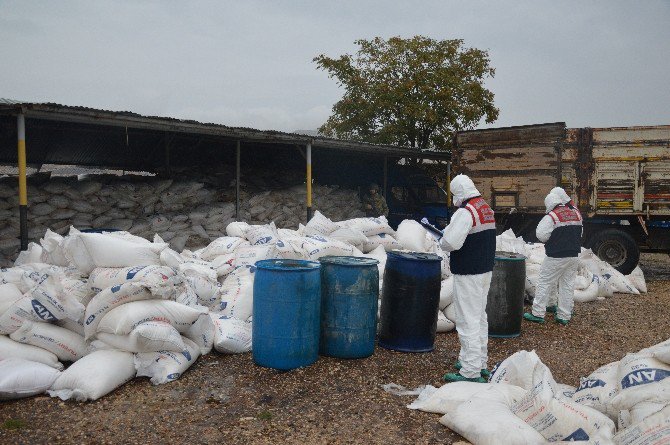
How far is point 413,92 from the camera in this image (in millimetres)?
21375

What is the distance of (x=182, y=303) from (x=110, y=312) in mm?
693

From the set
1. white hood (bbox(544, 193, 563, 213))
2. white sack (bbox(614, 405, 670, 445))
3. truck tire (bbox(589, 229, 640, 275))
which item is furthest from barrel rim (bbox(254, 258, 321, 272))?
truck tire (bbox(589, 229, 640, 275))

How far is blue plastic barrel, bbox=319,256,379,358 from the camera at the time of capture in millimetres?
4637

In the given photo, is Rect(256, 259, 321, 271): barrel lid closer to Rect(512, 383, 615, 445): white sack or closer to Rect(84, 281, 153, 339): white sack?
Rect(84, 281, 153, 339): white sack

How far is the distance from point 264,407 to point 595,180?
825 cm

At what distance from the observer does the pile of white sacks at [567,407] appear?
2715 millimetres

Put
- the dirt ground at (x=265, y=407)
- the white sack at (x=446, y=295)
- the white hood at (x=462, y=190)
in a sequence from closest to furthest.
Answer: the dirt ground at (x=265, y=407), the white hood at (x=462, y=190), the white sack at (x=446, y=295)

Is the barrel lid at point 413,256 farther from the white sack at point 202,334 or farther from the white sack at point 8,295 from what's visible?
the white sack at point 8,295

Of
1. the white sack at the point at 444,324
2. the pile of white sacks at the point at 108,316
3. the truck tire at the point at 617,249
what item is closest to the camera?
the pile of white sacks at the point at 108,316

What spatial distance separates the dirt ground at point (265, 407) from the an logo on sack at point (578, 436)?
660 mm

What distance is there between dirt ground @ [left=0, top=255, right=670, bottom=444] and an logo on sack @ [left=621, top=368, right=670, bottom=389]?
1098 millimetres

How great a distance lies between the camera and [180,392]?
3941mm

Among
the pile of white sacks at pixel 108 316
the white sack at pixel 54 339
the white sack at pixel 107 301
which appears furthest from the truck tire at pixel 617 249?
the white sack at pixel 54 339

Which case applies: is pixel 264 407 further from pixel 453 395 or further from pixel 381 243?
pixel 381 243
